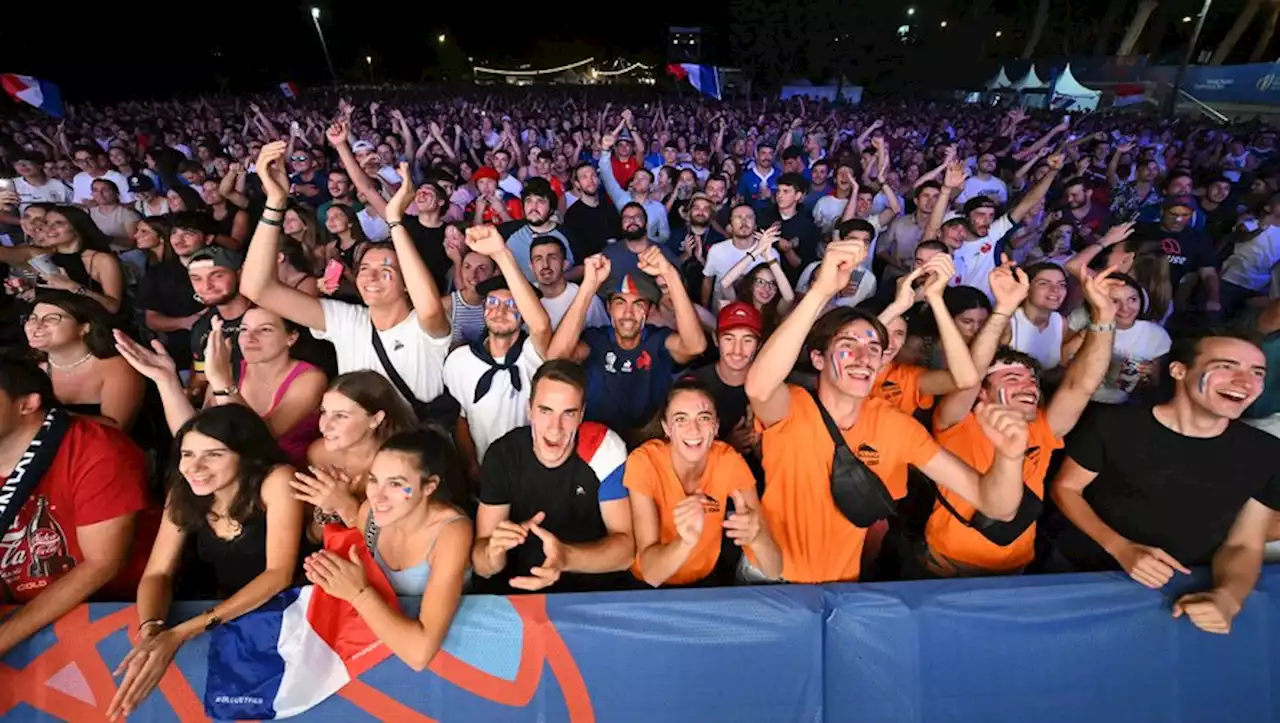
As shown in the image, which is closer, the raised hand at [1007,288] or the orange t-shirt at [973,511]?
the orange t-shirt at [973,511]

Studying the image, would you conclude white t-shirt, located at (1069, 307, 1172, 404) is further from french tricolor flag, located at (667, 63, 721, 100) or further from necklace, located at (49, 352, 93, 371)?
french tricolor flag, located at (667, 63, 721, 100)

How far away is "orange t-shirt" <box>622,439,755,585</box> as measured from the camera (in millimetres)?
2600

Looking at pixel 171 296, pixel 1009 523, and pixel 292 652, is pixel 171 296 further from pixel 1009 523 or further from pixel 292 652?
pixel 1009 523

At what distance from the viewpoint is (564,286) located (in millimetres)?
4434

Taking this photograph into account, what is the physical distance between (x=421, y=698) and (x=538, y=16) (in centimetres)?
7401

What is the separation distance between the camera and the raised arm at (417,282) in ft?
11.1

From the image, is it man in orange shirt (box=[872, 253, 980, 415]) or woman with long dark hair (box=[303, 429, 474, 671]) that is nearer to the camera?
woman with long dark hair (box=[303, 429, 474, 671])

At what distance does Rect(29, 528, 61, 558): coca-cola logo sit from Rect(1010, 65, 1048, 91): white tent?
36.2 meters

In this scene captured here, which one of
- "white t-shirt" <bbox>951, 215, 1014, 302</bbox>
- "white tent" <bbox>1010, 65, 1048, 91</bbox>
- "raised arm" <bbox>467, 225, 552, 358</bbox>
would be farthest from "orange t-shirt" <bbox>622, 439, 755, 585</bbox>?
"white tent" <bbox>1010, 65, 1048, 91</bbox>

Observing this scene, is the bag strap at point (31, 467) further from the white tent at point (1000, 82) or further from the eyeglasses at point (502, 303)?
the white tent at point (1000, 82)

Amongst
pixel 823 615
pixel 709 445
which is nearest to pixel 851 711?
pixel 823 615

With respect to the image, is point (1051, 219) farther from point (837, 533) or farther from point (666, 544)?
point (666, 544)

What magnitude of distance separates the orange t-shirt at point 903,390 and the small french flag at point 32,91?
13935 mm

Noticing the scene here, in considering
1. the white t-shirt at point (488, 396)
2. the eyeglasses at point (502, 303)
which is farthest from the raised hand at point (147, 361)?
the eyeglasses at point (502, 303)
